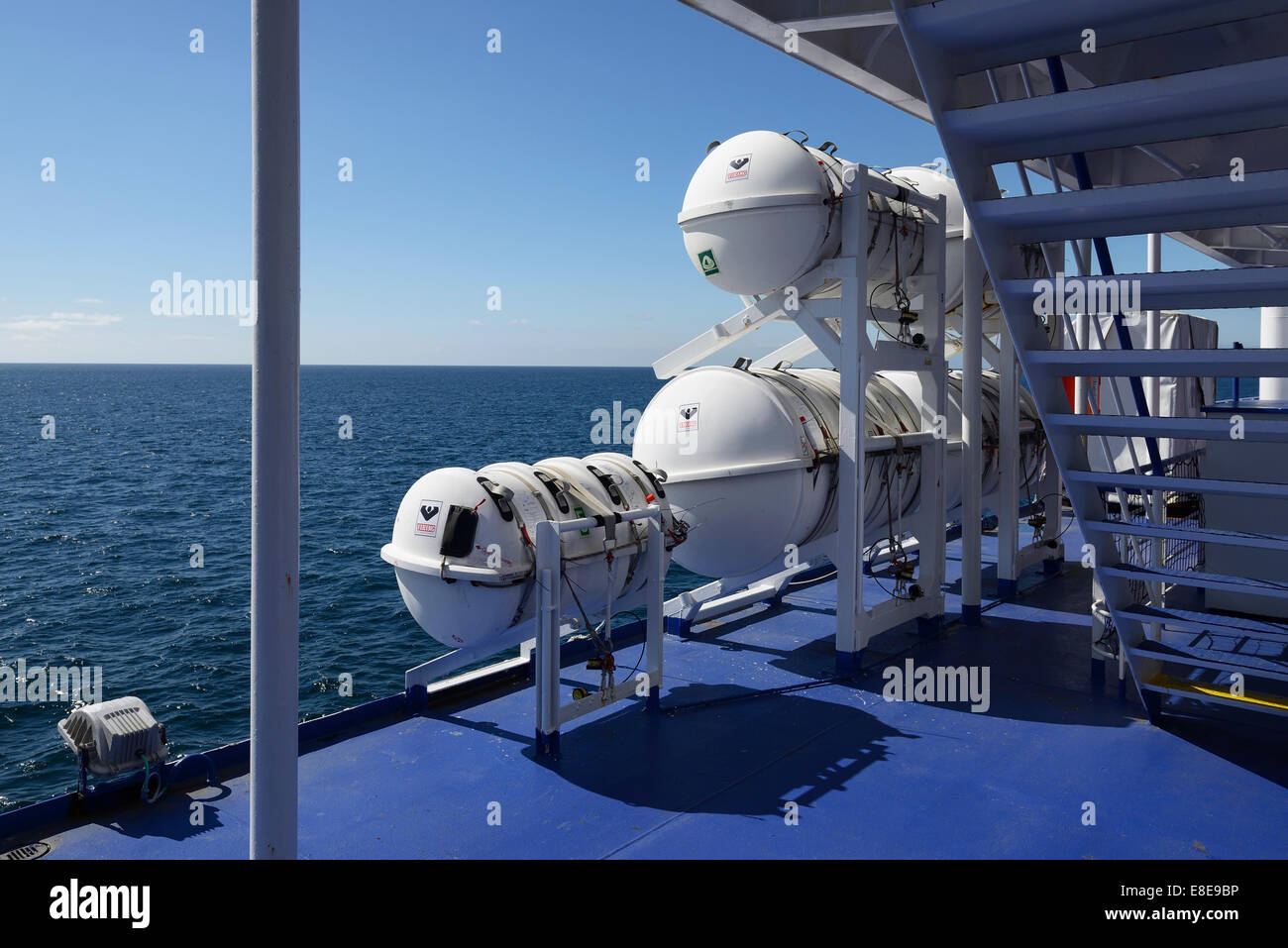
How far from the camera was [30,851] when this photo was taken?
526cm

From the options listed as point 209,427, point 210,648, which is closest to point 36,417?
point 209,427

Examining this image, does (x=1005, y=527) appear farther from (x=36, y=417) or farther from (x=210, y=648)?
(x=36, y=417)

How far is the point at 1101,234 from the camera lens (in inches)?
183

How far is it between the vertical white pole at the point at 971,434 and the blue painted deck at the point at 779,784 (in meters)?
1.83

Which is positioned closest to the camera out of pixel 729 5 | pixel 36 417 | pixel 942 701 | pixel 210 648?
pixel 729 5

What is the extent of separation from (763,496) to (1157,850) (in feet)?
13.5

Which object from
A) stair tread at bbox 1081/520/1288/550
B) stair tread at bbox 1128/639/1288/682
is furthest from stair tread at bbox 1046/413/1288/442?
stair tread at bbox 1128/639/1288/682

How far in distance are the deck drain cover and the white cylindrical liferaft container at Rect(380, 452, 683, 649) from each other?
261 centimetres

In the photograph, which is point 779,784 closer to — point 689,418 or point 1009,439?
point 689,418

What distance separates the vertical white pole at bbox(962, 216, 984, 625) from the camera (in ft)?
33.7

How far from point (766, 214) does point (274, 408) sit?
20.1ft

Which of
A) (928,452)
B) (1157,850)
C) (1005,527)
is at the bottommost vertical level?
(1157,850)

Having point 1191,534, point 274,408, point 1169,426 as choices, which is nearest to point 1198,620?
point 1191,534

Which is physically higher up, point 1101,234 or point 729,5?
point 729,5
